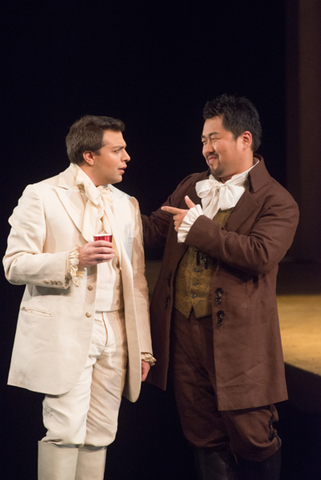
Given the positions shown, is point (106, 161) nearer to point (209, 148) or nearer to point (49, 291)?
point (209, 148)

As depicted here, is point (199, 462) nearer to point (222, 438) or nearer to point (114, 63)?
point (222, 438)

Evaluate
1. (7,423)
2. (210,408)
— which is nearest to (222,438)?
(210,408)

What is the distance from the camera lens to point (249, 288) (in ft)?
6.91

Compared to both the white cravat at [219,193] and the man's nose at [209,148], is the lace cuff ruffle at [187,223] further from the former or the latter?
the man's nose at [209,148]

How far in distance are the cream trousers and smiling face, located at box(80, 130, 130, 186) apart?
23.0 inches

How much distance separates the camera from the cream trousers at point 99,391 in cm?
197

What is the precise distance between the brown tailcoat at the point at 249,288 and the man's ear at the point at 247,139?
0.14 metres

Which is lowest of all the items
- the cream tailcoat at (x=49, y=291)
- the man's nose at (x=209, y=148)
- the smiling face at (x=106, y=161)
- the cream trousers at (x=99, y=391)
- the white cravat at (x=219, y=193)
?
the cream trousers at (x=99, y=391)

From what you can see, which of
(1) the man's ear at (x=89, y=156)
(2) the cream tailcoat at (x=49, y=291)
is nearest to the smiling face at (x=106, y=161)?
(1) the man's ear at (x=89, y=156)

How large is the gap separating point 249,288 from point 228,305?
0.12 meters

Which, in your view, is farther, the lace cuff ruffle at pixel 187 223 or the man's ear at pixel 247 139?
the man's ear at pixel 247 139

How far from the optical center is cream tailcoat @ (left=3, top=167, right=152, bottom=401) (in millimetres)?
1938

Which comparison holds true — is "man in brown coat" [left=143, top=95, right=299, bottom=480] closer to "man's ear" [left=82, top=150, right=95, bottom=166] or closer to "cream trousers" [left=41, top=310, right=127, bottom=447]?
"cream trousers" [left=41, top=310, right=127, bottom=447]

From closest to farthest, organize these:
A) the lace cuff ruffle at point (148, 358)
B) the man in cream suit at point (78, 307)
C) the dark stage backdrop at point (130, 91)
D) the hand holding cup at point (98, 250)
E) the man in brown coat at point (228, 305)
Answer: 1. the hand holding cup at point (98, 250)
2. the man in cream suit at point (78, 307)
3. the man in brown coat at point (228, 305)
4. the lace cuff ruffle at point (148, 358)
5. the dark stage backdrop at point (130, 91)
